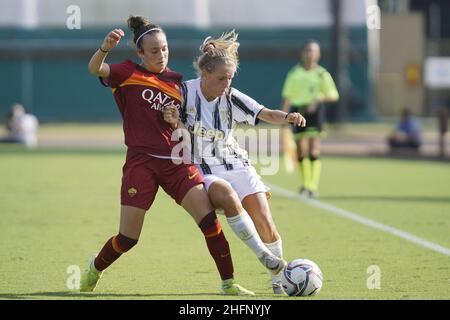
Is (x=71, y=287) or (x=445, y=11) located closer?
(x=71, y=287)

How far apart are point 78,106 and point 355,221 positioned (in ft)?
118

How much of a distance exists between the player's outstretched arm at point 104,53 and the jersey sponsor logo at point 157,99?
33 centimetres

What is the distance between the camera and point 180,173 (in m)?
8.09

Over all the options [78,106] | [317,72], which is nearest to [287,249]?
[317,72]

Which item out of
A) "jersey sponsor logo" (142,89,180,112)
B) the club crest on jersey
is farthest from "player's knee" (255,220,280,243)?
"jersey sponsor logo" (142,89,180,112)

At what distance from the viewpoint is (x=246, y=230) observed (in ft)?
26.5

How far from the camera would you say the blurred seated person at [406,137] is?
27391 millimetres

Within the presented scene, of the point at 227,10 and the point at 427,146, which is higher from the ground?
the point at 227,10

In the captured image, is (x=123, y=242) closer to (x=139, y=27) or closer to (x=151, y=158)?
(x=151, y=158)

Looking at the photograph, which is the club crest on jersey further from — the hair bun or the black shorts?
the black shorts

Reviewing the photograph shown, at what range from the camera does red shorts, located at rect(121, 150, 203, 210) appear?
8.07m

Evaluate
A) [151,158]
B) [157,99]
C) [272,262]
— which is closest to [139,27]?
[157,99]

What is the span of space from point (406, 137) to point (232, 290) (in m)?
20.3
